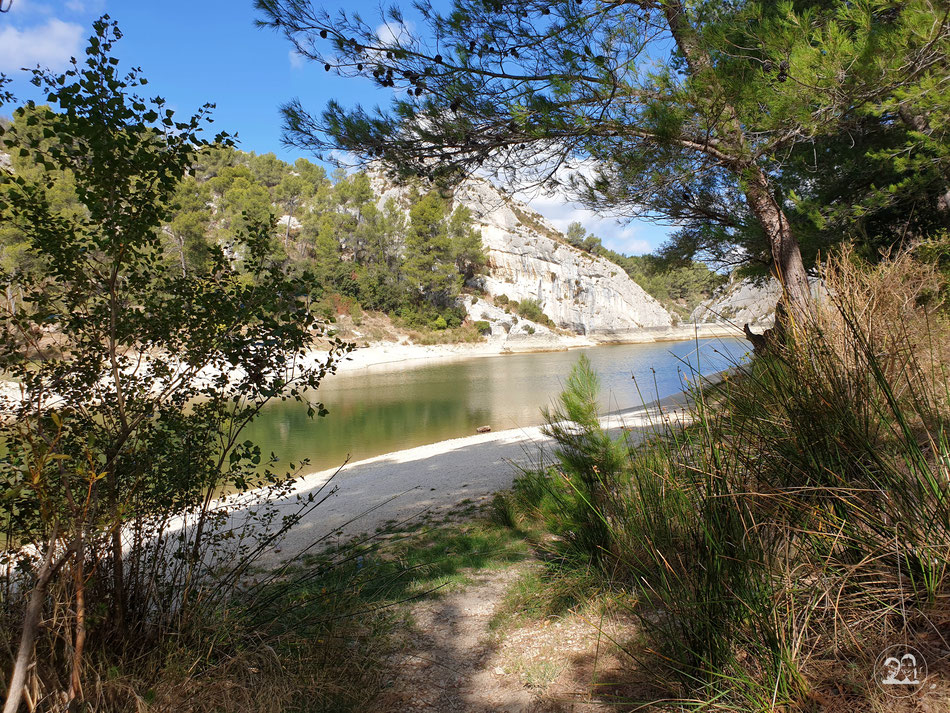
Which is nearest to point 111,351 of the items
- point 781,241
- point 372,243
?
point 781,241

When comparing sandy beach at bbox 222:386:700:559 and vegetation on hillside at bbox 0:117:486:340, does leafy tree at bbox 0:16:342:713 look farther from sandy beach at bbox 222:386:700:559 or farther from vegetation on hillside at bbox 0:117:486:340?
vegetation on hillside at bbox 0:117:486:340

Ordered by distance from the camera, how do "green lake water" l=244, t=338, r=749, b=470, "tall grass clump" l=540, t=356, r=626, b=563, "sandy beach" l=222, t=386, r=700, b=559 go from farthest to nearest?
"green lake water" l=244, t=338, r=749, b=470
"sandy beach" l=222, t=386, r=700, b=559
"tall grass clump" l=540, t=356, r=626, b=563

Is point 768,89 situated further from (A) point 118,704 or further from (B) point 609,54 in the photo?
(A) point 118,704

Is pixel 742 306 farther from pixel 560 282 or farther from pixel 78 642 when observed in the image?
pixel 560 282

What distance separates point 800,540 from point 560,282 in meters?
51.5

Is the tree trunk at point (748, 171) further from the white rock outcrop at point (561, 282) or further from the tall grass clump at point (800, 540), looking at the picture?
the white rock outcrop at point (561, 282)

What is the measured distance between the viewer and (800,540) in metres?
1.65

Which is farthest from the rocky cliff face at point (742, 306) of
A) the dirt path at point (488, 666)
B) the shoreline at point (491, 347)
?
the shoreline at point (491, 347)

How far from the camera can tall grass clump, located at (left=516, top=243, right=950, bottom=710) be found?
1399 mm

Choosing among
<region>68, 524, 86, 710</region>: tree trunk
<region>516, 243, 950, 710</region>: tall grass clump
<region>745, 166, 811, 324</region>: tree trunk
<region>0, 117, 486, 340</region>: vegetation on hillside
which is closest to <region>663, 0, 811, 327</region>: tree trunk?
<region>745, 166, 811, 324</region>: tree trunk

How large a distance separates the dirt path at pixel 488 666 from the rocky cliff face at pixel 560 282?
45299mm

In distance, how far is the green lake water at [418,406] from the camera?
1077 cm

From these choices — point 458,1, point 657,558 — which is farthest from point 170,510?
point 458,1

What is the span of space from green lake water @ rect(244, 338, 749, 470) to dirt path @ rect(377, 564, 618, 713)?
3416 millimetres
